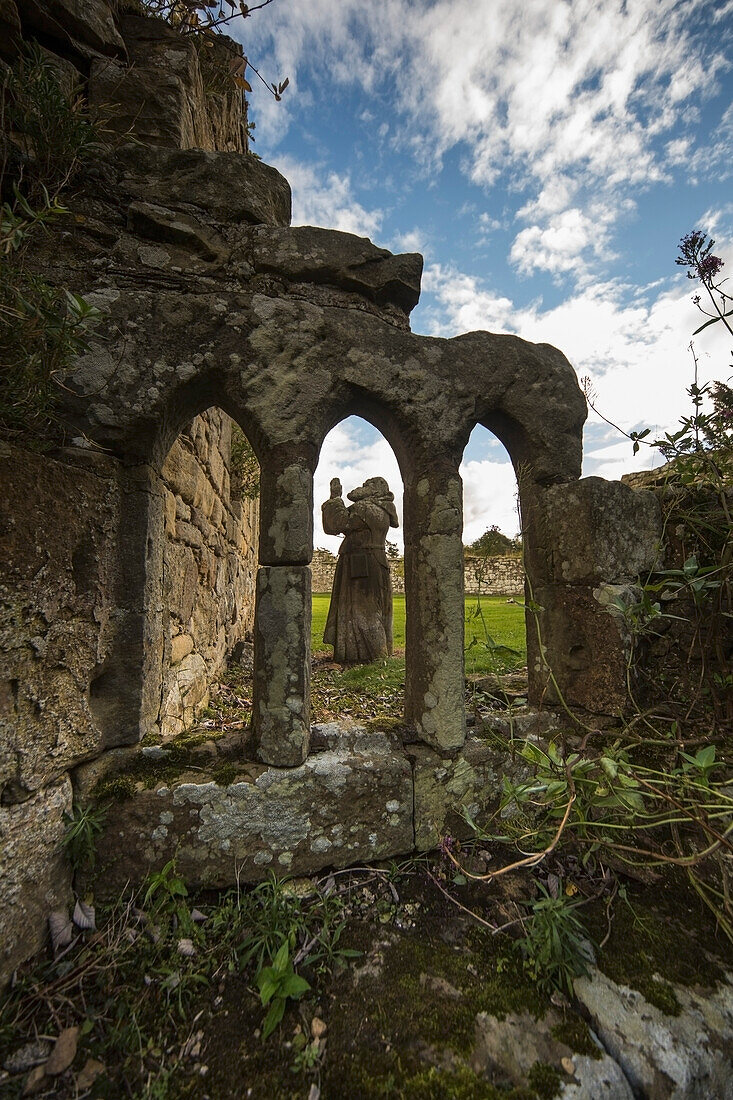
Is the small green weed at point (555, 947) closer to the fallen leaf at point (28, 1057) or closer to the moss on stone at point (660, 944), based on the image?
the moss on stone at point (660, 944)

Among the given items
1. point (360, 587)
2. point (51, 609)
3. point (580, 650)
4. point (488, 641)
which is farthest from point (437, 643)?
point (360, 587)

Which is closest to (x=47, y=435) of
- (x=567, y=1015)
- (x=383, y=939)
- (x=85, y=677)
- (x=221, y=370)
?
(x=221, y=370)

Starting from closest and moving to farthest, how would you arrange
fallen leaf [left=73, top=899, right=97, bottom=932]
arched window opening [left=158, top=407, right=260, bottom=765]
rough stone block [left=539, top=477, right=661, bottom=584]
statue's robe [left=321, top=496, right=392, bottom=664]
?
1. fallen leaf [left=73, top=899, right=97, bottom=932]
2. rough stone block [left=539, top=477, right=661, bottom=584]
3. arched window opening [left=158, top=407, right=260, bottom=765]
4. statue's robe [left=321, top=496, right=392, bottom=664]

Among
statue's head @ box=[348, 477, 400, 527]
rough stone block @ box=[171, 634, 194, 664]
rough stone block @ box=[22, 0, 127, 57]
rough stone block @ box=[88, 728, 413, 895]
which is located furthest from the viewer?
statue's head @ box=[348, 477, 400, 527]

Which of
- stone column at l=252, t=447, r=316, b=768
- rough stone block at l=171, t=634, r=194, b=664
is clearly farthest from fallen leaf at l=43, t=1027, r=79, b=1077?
rough stone block at l=171, t=634, r=194, b=664

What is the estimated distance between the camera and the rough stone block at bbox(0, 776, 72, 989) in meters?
1.39

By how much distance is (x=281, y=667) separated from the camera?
1.91 metres

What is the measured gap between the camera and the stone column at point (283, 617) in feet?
6.17

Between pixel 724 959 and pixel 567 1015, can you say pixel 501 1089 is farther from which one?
pixel 724 959

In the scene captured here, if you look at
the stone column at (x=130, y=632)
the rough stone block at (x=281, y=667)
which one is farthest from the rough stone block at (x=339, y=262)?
the rough stone block at (x=281, y=667)

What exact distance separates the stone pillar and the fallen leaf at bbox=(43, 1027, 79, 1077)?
1.44m

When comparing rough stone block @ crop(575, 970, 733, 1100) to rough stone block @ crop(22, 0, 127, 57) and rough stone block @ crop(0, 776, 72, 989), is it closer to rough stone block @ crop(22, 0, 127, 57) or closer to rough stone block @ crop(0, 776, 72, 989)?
rough stone block @ crop(0, 776, 72, 989)

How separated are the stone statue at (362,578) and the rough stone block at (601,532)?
3.25m

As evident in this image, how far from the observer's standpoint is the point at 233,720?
2.94m
